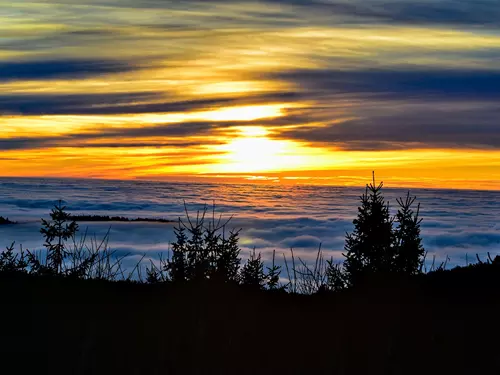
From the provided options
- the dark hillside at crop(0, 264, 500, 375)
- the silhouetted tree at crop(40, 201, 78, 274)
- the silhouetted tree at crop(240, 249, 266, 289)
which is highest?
the silhouetted tree at crop(40, 201, 78, 274)

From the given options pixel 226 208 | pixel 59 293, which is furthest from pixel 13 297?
pixel 226 208

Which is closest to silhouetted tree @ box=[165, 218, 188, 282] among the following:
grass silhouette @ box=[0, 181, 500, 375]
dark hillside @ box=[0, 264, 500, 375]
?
grass silhouette @ box=[0, 181, 500, 375]

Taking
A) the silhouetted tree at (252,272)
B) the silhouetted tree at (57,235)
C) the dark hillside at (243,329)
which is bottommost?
the dark hillside at (243,329)

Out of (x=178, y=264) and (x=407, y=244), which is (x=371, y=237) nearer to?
(x=407, y=244)

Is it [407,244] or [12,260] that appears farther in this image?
[407,244]

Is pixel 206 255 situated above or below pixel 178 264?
above

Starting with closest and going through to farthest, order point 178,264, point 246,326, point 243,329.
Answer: point 243,329
point 246,326
point 178,264

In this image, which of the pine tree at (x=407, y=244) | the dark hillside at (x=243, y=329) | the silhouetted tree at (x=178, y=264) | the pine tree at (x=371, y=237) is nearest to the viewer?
the dark hillside at (x=243, y=329)

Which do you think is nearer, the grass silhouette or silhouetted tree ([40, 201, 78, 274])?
the grass silhouette

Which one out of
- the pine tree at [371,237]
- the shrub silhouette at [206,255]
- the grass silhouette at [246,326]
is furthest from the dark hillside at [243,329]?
the pine tree at [371,237]

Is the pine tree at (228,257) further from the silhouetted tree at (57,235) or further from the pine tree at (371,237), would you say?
the pine tree at (371,237)

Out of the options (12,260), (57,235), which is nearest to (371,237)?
(57,235)

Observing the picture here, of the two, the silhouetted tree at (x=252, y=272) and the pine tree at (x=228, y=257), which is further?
the silhouetted tree at (x=252, y=272)

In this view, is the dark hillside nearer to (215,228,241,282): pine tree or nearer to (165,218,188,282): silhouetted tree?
(165,218,188,282): silhouetted tree
